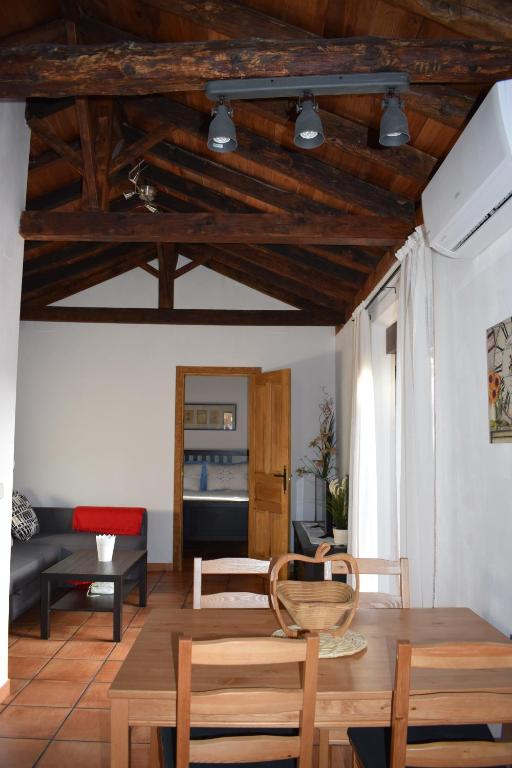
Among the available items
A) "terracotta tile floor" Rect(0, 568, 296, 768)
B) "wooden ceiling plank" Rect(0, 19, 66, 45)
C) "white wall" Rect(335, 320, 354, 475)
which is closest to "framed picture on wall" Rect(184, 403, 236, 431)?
"white wall" Rect(335, 320, 354, 475)

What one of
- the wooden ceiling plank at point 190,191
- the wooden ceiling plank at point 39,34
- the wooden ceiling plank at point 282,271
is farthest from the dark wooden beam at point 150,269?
the wooden ceiling plank at point 39,34

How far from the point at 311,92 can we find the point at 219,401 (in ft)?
23.9

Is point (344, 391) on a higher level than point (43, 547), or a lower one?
higher

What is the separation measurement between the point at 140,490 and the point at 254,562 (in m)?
4.34

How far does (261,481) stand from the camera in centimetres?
659

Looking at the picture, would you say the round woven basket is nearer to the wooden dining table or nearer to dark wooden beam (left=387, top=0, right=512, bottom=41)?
the wooden dining table

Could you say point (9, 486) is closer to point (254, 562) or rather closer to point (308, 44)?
point (254, 562)

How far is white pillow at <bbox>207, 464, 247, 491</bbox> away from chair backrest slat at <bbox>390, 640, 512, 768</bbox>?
7194mm

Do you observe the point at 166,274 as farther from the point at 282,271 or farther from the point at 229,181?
the point at 229,181

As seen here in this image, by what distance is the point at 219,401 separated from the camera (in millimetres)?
9531

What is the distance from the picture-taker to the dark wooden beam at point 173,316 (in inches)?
267

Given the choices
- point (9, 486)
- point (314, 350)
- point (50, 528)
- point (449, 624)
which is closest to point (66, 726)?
point (9, 486)

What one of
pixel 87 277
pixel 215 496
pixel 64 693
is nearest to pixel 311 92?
pixel 64 693

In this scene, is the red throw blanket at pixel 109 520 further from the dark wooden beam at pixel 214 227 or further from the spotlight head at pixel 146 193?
the dark wooden beam at pixel 214 227
